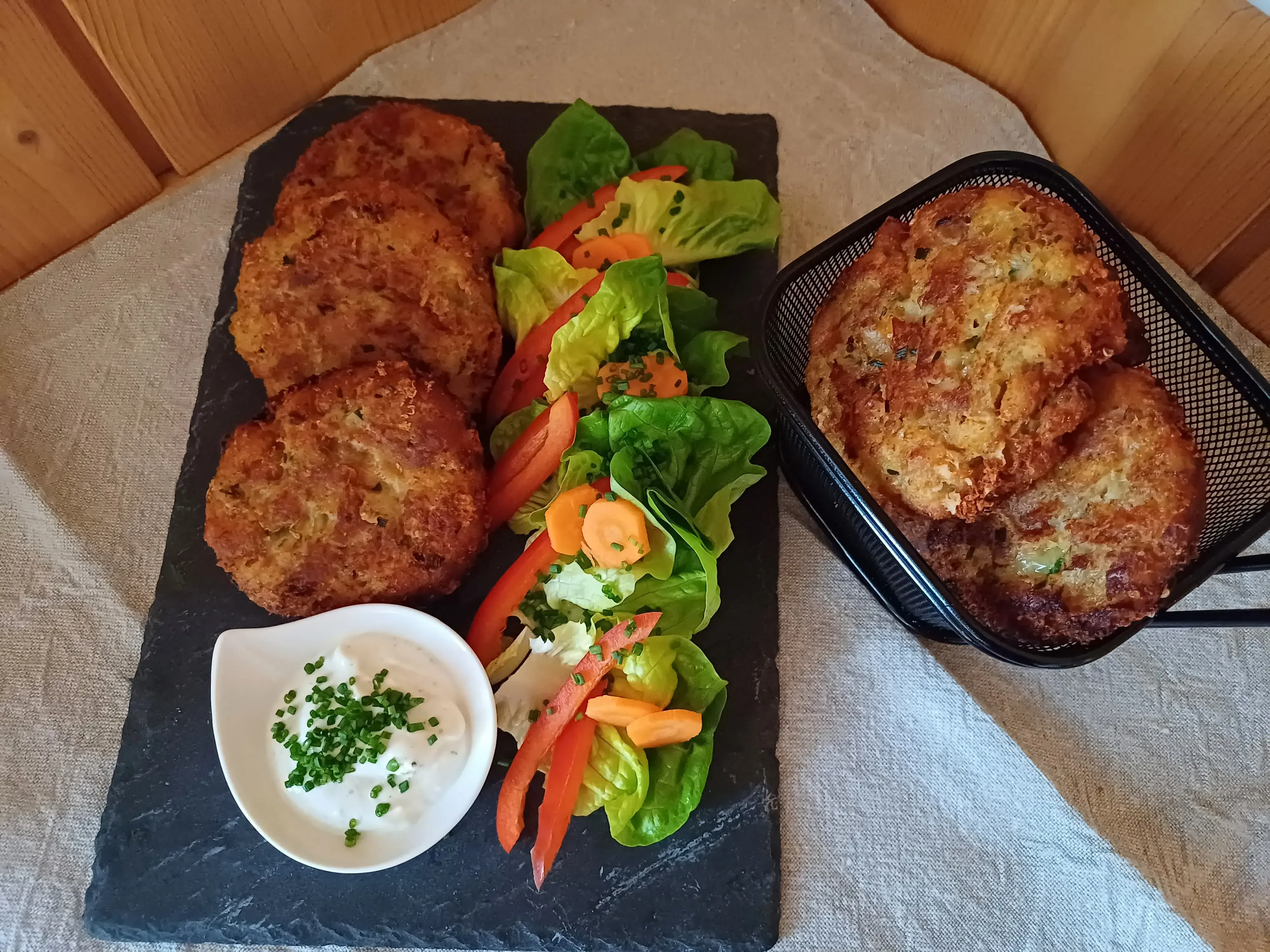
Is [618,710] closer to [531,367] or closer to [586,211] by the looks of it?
[531,367]

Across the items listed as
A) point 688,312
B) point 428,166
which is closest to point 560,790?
point 688,312

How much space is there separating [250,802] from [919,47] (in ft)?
8.48

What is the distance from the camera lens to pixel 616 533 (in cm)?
169

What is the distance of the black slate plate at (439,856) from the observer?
5.66ft

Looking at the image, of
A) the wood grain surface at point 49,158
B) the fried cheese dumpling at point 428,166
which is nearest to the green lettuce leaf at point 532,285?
the fried cheese dumpling at point 428,166

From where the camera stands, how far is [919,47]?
262 centimetres

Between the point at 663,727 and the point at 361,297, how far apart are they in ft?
3.50

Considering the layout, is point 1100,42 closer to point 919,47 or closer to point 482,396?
point 919,47

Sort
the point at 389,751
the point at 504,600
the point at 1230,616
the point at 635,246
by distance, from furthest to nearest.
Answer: the point at 635,246
the point at 504,600
the point at 389,751
the point at 1230,616

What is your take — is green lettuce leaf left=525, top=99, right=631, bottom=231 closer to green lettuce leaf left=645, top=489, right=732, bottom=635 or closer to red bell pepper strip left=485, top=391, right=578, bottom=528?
red bell pepper strip left=485, top=391, right=578, bottom=528

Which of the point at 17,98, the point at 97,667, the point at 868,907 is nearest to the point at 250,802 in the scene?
the point at 97,667

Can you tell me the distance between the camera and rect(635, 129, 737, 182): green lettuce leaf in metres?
2.22

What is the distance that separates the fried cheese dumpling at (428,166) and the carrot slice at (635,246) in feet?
0.79

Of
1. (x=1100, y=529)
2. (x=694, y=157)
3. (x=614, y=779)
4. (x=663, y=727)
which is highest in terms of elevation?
(x=1100, y=529)
